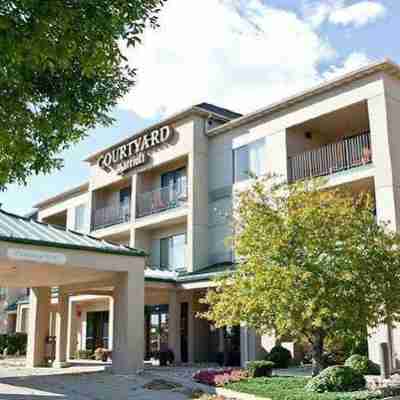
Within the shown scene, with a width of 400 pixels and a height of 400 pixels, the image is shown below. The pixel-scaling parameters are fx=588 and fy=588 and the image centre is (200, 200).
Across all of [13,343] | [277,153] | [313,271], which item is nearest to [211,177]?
[277,153]

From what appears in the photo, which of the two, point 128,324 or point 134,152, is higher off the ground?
point 134,152

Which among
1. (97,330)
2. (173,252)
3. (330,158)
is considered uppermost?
(330,158)

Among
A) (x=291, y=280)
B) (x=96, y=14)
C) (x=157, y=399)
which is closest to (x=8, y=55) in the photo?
(x=96, y=14)

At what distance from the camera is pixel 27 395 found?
1608 centimetres

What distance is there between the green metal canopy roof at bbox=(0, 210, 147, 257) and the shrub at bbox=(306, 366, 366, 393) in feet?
28.0

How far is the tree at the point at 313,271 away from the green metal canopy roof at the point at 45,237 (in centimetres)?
569

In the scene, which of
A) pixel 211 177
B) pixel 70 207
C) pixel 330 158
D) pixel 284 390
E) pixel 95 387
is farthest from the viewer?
pixel 70 207

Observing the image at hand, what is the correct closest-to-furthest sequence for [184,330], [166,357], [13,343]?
[166,357] → [184,330] → [13,343]

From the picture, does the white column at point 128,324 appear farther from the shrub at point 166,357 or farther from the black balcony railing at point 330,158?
the black balcony railing at point 330,158

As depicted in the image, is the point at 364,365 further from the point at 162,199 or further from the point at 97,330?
the point at 97,330

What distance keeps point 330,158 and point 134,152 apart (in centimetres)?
1184

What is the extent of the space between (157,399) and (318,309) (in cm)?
477

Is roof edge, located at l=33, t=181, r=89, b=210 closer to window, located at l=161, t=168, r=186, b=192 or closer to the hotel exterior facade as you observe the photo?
the hotel exterior facade

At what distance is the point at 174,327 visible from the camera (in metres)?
25.6
